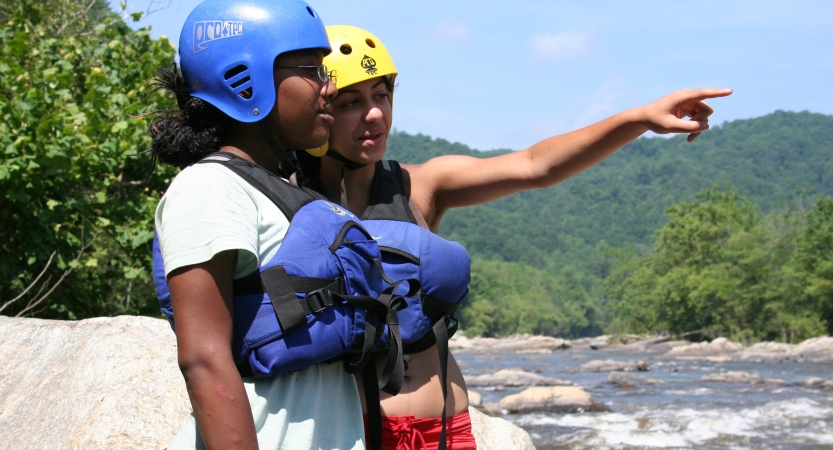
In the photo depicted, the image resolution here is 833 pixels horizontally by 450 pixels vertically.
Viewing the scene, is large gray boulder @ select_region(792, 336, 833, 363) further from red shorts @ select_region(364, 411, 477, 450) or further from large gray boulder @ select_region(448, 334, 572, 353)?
red shorts @ select_region(364, 411, 477, 450)

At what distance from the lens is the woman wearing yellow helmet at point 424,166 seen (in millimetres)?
2414

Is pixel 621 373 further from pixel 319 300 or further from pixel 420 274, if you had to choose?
pixel 319 300

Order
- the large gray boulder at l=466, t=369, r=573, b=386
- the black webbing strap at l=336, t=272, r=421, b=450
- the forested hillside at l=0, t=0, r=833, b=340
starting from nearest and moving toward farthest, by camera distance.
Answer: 1. the black webbing strap at l=336, t=272, r=421, b=450
2. the forested hillside at l=0, t=0, r=833, b=340
3. the large gray boulder at l=466, t=369, r=573, b=386

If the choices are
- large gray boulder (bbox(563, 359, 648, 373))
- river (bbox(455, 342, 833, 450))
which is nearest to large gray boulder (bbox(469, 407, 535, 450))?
river (bbox(455, 342, 833, 450))

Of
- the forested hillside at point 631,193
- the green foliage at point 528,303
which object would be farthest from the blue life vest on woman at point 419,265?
the forested hillside at point 631,193

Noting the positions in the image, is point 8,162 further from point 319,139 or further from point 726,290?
point 726,290

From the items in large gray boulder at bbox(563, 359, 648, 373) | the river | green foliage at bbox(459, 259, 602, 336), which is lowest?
green foliage at bbox(459, 259, 602, 336)

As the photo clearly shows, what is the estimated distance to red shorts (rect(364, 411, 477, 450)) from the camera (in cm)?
233

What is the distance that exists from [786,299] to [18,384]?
4588 centimetres

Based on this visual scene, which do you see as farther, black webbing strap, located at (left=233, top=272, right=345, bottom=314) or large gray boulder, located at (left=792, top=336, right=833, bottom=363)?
large gray boulder, located at (left=792, top=336, right=833, bottom=363)

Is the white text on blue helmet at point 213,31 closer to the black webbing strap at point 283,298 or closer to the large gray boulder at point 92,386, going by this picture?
the black webbing strap at point 283,298

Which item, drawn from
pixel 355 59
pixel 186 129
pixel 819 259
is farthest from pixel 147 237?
pixel 819 259

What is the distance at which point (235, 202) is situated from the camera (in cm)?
172

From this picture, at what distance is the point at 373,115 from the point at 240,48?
831mm
